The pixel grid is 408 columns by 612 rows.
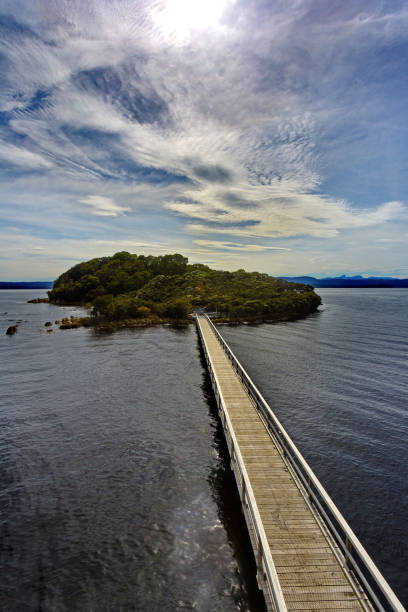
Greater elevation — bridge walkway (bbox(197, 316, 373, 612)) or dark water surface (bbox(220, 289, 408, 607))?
bridge walkway (bbox(197, 316, 373, 612))

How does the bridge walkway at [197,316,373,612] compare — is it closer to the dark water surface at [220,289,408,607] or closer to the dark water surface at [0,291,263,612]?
the dark water surface at [0,291,263,612]

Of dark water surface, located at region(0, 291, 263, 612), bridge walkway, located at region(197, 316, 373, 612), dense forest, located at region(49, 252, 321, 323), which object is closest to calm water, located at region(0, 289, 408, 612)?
dark water surface, located at region(0, 291, 263, 612)

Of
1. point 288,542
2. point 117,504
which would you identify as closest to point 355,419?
point 288,542

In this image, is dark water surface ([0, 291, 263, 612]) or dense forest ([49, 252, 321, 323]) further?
dense forest ([49, 252, 321, 323])

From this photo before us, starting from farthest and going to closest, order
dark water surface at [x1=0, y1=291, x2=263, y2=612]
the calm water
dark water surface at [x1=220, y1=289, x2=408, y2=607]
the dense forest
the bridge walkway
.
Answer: the dense forest
dark water surface at [x1=220, y1=289, x2=408, y2=607]
the calm water
dark water surface at [x1=0, y1=291, x2=263, y2=612]
the bridge walkway

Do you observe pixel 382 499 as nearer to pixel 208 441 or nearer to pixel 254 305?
pixel 208 441

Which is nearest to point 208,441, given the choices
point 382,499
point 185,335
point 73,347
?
point 382,499

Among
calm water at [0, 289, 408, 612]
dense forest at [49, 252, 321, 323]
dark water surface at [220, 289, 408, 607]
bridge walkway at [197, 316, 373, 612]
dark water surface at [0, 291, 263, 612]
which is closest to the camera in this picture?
bridge walkway at [197, 316, 373, 612]

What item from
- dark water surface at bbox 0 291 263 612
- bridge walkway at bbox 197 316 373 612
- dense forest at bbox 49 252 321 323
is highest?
dense forest at bbox 49 252 321 323
